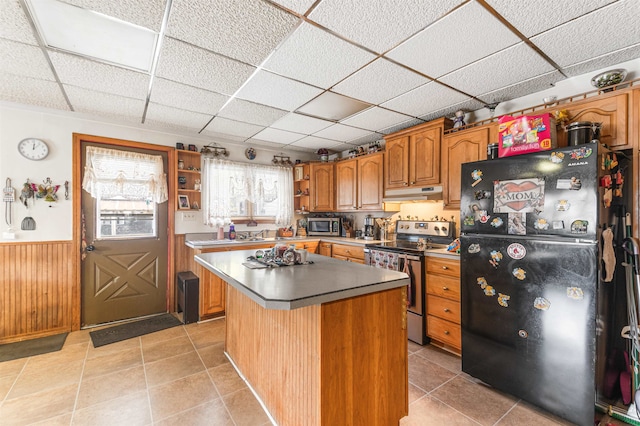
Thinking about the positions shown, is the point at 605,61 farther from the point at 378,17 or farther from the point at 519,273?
the point at 378,17

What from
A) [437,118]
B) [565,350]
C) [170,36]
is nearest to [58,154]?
[170,36]

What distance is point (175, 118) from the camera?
3381 mm

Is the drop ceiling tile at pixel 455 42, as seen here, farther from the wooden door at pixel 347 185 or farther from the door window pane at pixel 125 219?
the door window pane at pixel 125 219

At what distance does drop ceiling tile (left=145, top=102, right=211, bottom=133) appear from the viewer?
3.10 metres

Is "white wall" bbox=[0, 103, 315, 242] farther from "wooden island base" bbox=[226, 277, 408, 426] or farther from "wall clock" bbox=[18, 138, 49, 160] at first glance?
"wooden island base" bbox=[226, 277, 408, 426]

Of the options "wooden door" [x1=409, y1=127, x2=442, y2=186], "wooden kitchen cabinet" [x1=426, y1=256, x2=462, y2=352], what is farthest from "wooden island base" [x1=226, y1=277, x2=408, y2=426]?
"wooden door" [x1=409, y1=127, x2=442, y2=186]

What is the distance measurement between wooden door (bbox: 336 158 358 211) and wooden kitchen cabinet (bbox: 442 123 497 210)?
60.9 inches

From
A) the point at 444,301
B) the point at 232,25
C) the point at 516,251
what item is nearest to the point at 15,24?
the point at 232,25

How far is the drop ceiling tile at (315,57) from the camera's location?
1855 mm

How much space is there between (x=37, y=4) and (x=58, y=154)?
2.25 meters

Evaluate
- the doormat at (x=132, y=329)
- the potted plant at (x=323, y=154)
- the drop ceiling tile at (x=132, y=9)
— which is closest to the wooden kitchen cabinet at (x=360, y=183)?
the potted plant at (x=323, y=154)

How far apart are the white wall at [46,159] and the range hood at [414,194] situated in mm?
3503

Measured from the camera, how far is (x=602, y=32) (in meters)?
1.78

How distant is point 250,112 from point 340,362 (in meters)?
2.71
